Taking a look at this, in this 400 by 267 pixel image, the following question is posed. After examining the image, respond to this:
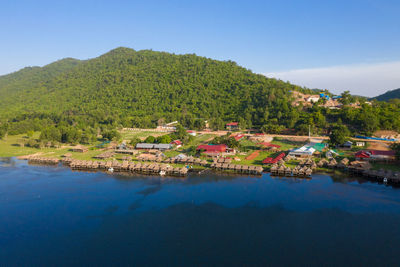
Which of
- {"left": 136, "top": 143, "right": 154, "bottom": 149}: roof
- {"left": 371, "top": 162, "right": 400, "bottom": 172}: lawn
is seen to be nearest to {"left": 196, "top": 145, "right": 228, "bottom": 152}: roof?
{"left": 136, "top": 143, "right": 154, "bottom": 149}: roof

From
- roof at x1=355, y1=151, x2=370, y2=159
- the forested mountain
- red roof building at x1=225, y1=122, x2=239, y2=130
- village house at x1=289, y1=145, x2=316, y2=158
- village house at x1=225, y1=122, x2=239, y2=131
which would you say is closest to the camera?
roof at x1=355, y1=151, x2=370, y2=159

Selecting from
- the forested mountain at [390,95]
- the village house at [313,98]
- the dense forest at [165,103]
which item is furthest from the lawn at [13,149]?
the forested mountain at [390,95]

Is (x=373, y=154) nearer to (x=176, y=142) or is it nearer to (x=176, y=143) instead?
(x=176, y=143)

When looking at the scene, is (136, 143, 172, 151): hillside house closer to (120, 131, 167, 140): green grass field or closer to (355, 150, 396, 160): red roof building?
(120, 131, 167, 140): green grass field

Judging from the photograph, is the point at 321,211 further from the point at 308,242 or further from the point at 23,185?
the point at 23,185

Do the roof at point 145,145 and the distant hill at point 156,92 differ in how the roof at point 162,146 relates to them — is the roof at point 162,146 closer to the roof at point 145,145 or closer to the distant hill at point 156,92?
the roof at point 145,145

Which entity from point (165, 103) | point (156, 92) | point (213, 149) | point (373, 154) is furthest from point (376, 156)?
point (156, 92)
